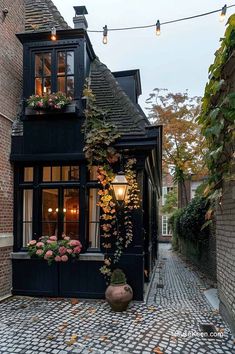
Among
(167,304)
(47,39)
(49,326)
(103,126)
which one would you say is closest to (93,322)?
(49,326)

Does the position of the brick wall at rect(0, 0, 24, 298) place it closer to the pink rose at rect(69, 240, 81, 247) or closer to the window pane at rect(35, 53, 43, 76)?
the window pane at rect(35, 53, 43, 76)

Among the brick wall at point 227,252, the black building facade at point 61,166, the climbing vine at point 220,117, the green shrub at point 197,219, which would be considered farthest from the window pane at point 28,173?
the green shrub at point 197,219

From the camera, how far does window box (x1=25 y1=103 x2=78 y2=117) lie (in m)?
6.39

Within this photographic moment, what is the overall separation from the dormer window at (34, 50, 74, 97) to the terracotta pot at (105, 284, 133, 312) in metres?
4.23

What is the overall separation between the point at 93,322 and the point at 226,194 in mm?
3042

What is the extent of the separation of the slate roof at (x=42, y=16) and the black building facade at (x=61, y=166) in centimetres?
45

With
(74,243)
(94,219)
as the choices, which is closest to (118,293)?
(74,243)

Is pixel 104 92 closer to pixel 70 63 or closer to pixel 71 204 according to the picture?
pixel 70 63

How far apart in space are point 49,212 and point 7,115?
92.4 inches

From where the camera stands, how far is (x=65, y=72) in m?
6.70

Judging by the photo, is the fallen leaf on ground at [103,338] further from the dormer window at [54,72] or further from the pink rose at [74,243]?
the dormer window at [54,72]

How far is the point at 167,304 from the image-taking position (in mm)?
5941

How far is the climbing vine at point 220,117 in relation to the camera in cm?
380

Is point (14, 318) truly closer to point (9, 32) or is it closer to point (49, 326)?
point (49, 326)
